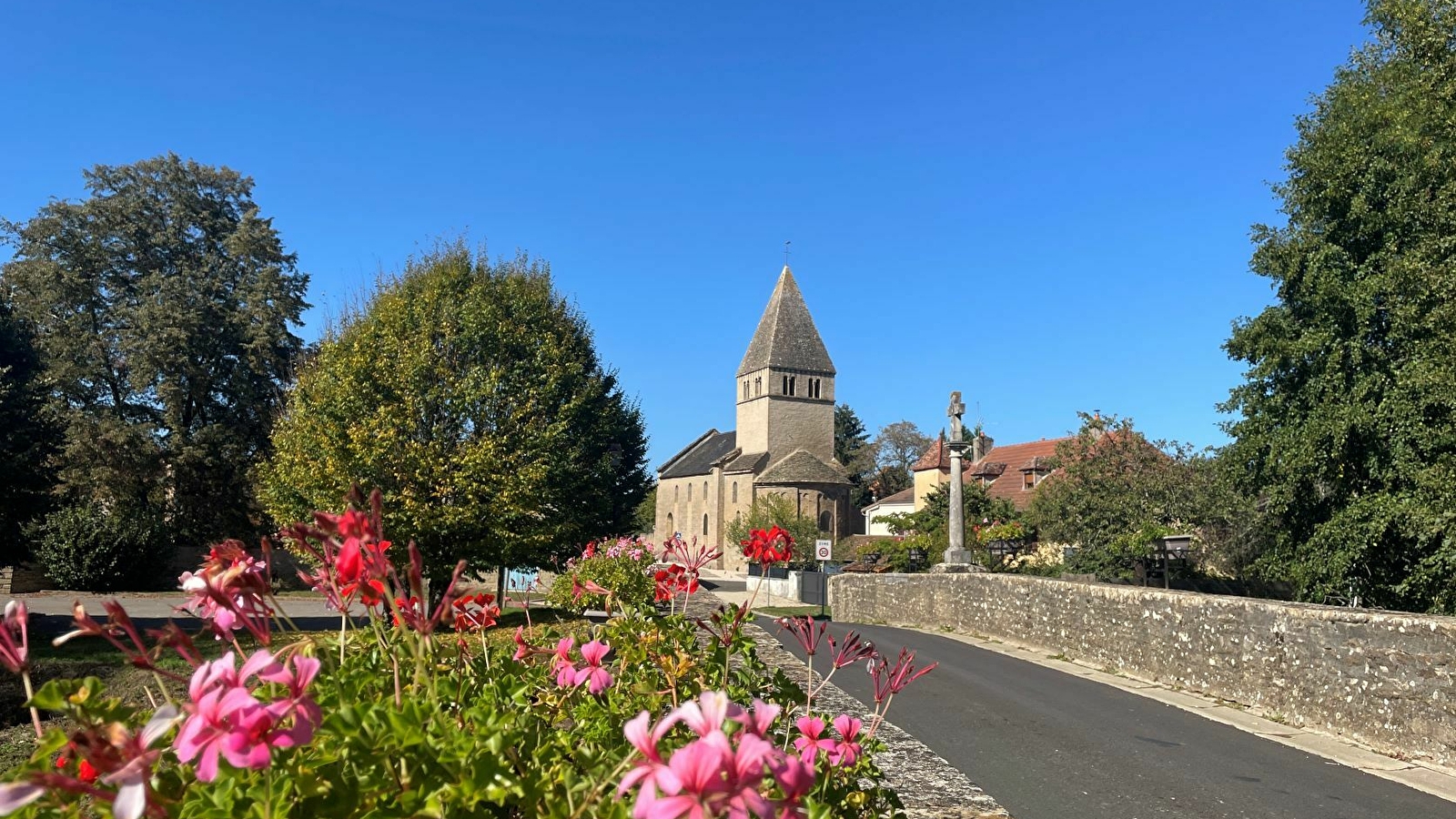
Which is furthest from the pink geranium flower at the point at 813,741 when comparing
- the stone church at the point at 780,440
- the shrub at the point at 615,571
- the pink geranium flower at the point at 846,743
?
the stone church at the point at 780,440

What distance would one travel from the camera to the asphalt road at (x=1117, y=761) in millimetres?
6293

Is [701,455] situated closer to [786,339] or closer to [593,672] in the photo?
[786,339]

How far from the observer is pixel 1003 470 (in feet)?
173

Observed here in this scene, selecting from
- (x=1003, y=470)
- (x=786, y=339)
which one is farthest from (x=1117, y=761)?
(x=786, y=339)

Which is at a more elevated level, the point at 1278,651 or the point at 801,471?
the point at 801,471

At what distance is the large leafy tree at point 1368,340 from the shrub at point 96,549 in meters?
33.0

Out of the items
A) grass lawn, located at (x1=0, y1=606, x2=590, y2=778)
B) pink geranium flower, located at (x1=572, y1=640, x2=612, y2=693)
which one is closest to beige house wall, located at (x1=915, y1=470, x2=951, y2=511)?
grass lawn, located at (x1=0, y1=606, x2=590, y2=778)

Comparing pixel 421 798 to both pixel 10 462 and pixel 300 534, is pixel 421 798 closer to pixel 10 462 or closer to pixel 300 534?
pixel 300 534

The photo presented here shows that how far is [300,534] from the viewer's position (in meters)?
1.50

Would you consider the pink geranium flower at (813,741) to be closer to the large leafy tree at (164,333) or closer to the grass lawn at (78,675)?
the grass lawn at (78,675)

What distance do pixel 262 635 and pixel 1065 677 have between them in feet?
41.0

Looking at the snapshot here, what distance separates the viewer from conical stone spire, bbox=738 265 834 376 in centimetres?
6544

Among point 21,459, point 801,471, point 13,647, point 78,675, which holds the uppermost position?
point 801,471

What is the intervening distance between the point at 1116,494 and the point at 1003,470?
87.0ft
